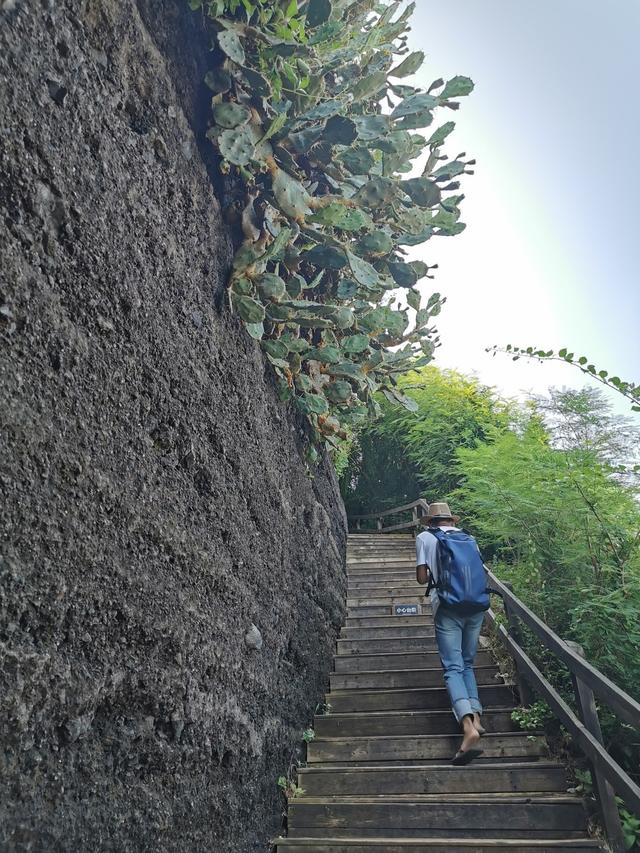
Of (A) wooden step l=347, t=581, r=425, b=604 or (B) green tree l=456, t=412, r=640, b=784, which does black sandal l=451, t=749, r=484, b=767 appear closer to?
(B) green tree l=456, t=412, r=640, b=784

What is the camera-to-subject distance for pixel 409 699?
12.1 feet

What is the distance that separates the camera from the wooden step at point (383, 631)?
181 inches

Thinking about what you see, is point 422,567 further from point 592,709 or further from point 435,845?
point 435,845

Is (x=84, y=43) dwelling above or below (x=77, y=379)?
above

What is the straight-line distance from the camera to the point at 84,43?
1.55 m

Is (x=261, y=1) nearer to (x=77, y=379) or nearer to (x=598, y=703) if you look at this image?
(x=77, y=379)

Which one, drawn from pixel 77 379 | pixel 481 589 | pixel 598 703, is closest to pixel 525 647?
pixel 598 703

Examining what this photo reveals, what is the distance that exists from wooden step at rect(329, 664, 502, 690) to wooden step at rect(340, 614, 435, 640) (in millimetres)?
570

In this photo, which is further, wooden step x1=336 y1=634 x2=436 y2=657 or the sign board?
the sign board

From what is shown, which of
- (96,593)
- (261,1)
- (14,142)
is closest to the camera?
(14,142)

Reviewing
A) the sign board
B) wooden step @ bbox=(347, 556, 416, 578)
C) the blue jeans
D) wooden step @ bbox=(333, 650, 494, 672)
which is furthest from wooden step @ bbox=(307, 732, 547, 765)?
wooden step @ bbox=(347, 556, 416, 578)

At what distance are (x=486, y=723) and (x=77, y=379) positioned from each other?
10.5ft

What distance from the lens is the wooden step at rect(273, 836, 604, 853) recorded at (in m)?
2.35

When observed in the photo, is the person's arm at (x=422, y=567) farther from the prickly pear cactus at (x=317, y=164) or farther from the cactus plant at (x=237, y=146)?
the cactus plant at (x=237, y=146)
